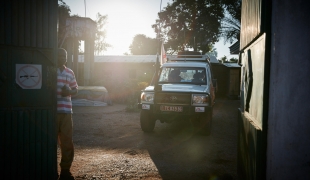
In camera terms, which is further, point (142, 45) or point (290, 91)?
point (142, 45)

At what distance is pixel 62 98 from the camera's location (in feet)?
14.0

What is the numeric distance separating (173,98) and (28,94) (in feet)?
14.4

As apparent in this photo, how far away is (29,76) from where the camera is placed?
3418 mm

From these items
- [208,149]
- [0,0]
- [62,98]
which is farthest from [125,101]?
[0,0]

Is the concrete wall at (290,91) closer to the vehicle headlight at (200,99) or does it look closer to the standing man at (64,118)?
the standing man at (64,118)

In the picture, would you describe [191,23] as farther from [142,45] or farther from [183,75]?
[142,45]

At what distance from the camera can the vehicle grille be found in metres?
7.20

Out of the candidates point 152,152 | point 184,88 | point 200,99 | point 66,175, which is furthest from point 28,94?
point 184,88

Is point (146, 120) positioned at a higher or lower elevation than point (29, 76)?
lower

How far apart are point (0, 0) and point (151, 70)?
87.8 feet

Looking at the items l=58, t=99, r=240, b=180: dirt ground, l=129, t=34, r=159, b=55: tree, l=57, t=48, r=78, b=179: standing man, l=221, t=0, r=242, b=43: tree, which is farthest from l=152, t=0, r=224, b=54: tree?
l=129, t=34, r=159, b=55: tree

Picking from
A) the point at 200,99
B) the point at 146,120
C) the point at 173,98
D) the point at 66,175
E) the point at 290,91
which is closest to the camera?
the point at 290,91

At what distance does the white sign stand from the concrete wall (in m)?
2.75

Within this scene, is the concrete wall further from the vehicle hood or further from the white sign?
the vehicle hood
